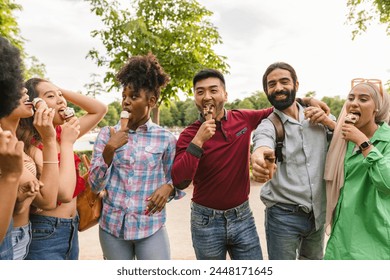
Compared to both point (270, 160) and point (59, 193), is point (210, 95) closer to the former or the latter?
point (270, 160)

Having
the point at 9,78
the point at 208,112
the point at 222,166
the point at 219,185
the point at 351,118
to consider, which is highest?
the point at 9,78

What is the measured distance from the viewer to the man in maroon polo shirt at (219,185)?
8.82ft

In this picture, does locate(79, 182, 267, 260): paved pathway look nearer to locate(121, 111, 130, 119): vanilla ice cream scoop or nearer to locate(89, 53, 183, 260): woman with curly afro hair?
locate(89, 53, 183, 260): woman with curly afro hair

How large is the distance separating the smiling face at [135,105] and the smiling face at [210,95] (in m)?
0.41

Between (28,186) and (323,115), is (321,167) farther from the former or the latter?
(28,186)

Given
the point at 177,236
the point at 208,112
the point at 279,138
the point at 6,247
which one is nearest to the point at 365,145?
the point at 279,138

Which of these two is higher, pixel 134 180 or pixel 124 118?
→ pixel 124 118

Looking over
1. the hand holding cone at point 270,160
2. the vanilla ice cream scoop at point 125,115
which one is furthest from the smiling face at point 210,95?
the hand holding cone at point 270,160

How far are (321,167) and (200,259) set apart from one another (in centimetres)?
119

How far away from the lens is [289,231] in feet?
8.62

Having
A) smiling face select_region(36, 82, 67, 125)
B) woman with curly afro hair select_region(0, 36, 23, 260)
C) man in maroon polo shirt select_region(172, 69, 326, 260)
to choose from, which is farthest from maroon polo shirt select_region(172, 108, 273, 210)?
woman with curly afro hair select_region(0, 36, 23, 260)

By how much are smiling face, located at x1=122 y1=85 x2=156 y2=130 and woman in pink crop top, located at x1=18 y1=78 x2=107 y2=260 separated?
1.40ft

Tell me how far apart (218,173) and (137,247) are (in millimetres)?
824

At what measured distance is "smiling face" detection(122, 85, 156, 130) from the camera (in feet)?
8.84
